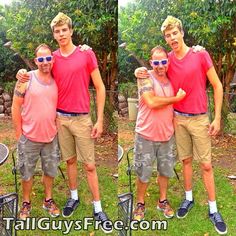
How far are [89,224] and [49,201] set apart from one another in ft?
1.22

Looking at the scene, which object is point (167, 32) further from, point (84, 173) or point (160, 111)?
point (84, 173)

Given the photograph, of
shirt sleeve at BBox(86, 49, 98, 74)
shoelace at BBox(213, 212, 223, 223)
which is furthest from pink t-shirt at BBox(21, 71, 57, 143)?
shoelace at BBox(213, 212, 223, 223)

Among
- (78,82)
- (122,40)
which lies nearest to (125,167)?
(78,82)

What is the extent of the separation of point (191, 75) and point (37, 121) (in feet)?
3.94

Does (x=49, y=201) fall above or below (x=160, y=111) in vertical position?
below

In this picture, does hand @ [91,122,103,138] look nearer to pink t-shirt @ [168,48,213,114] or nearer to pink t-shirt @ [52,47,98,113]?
pink t-shirt @ [52,47,98,113]

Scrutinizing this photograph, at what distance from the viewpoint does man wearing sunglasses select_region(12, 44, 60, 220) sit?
11.2 feet

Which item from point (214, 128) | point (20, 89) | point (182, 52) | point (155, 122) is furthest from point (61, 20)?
point (214, 128)

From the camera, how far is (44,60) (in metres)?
3.39

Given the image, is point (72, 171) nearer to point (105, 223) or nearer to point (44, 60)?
point (105, 223)

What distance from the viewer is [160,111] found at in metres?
3.48

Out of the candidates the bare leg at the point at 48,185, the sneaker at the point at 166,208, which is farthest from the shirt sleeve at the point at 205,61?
the bare leg at the point at 48,185

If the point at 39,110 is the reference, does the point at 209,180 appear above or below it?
below

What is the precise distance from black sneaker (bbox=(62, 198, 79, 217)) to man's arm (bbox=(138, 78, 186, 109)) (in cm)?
100
